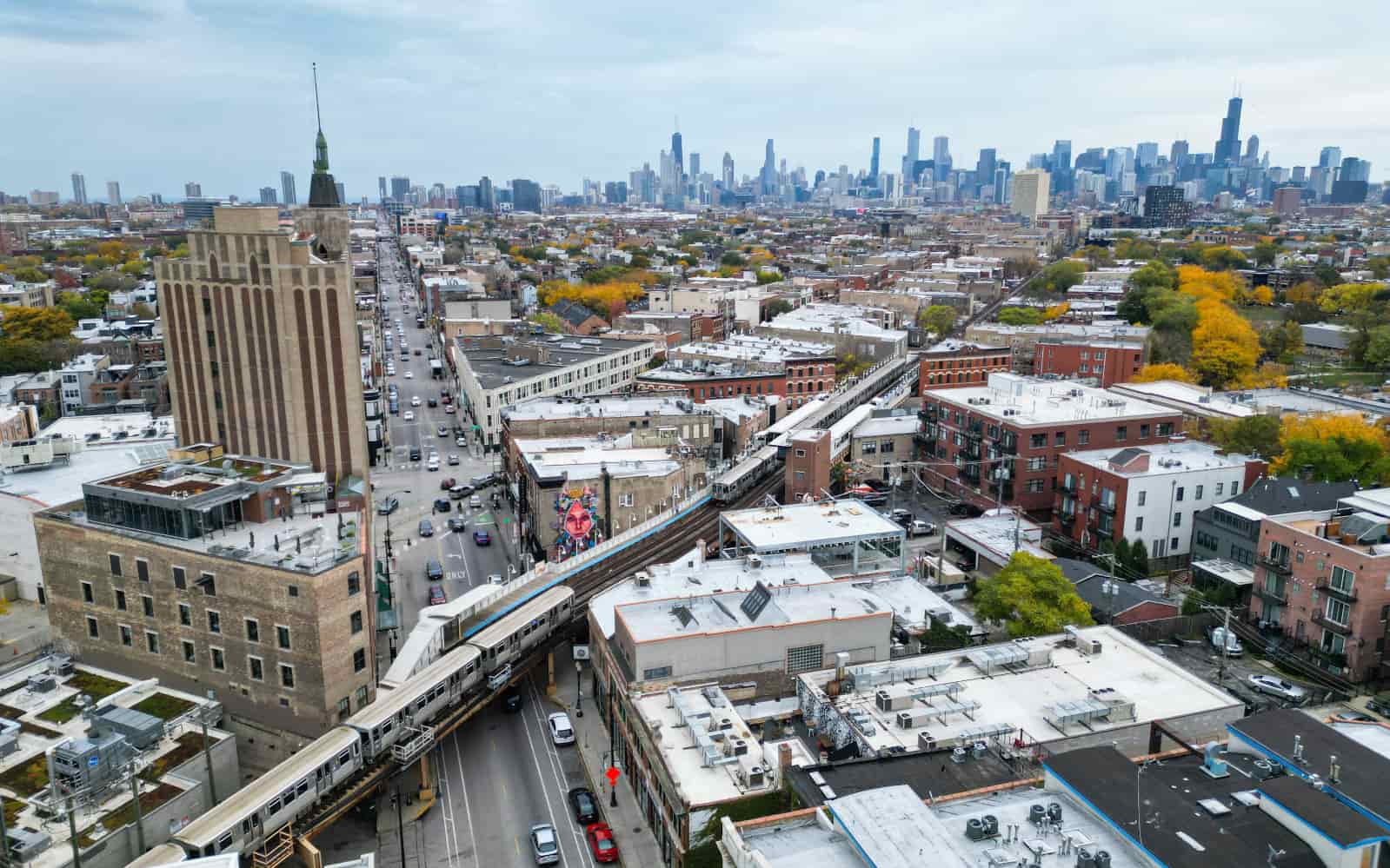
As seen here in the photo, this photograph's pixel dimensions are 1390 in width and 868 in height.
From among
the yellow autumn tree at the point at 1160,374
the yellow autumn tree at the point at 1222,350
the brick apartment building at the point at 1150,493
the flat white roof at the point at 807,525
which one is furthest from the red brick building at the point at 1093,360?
the flat white roof at the point at 807,525

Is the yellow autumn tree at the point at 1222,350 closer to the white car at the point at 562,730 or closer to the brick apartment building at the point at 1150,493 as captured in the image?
the brick apartment building at the point at 1150,493

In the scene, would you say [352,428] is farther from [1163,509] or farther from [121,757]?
[1163,509]

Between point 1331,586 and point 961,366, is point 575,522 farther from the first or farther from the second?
point 961,366

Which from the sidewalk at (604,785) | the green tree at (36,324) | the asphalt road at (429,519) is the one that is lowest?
the sidewalk at (604,785)

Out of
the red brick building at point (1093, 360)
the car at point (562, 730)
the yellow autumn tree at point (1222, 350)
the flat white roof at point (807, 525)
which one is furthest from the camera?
the yellow autumn tree at point (1222, 350)

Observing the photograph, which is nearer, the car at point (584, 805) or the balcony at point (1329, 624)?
the car at point (584, 805)

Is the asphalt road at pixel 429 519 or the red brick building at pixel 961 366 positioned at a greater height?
the red brick building at pixel 961 366

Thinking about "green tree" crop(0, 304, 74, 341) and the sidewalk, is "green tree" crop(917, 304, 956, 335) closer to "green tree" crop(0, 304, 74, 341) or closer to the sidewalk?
the sidewalk
